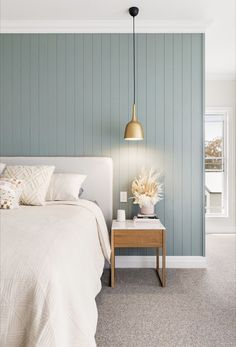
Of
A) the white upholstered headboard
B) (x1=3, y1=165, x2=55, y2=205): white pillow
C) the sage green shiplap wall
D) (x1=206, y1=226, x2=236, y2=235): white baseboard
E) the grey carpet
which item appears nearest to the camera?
the grey carpet

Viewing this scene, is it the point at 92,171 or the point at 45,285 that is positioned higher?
the point at 92,171

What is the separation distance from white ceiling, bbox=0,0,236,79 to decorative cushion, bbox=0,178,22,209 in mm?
1736

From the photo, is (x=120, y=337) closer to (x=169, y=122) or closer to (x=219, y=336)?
(x=219, y=336)

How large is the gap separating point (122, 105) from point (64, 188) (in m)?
1.13

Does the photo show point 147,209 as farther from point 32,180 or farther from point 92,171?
point 32,180

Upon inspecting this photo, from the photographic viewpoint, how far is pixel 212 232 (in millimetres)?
4918

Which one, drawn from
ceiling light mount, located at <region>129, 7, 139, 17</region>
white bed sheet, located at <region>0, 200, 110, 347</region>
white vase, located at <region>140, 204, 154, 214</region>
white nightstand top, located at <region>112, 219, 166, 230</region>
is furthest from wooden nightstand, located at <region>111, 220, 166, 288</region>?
ceiling light mount, located at <region>129, 7, 139, 17</region>

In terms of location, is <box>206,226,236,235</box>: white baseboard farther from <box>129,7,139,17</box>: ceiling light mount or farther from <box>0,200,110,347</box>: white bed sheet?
<box>0,200,110,347</box>: white bed sheet

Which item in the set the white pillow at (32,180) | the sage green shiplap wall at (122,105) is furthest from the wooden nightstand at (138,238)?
the white pillow at (32,180)

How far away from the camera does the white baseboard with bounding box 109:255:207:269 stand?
3125 millimetres

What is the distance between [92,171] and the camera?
307 cm

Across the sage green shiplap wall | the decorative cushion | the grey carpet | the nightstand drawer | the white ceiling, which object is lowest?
the grey carpet

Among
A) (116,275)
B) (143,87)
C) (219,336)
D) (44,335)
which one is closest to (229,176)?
(143,87)

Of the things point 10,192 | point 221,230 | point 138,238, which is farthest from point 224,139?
point 10,192
